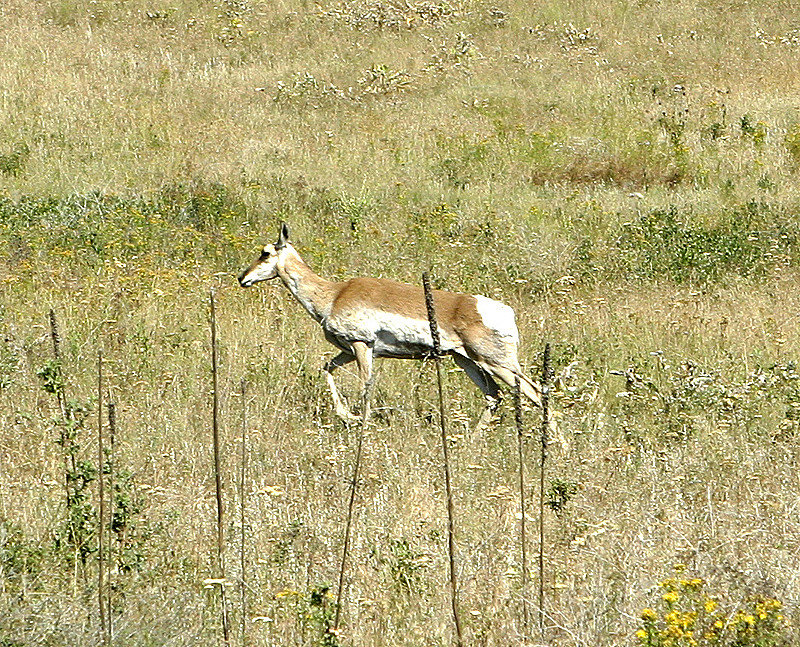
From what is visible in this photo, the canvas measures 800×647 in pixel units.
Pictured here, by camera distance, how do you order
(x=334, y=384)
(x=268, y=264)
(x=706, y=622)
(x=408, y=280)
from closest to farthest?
(x=706, y=622) < (x=334, y=384) < (x=268, y=264) < (x=408, y=280)

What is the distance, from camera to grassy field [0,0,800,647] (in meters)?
4.97

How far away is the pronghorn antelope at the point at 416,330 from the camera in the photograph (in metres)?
9.10

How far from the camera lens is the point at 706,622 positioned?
4504 mm

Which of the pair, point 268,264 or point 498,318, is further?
point 268,264

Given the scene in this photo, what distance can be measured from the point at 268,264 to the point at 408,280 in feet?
8.88

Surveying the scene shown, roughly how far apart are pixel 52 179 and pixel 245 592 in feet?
40.3

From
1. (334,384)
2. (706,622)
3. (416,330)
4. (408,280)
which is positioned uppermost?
(408,280)

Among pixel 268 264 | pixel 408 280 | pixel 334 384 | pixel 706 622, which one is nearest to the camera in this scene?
pixel 706 622

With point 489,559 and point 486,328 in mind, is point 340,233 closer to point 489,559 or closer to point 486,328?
point 486,328

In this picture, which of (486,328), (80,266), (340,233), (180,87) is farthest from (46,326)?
(180,87)

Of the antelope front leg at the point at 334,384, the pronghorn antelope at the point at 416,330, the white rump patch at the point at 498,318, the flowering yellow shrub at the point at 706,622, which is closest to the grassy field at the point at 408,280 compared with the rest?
the flowering yellow shrub at the point at 706,622

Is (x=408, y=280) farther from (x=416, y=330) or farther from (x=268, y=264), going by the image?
(x=416, y=330)

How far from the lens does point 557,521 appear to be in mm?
6012

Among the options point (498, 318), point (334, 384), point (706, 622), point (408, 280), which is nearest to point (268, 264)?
point (334, 384)
